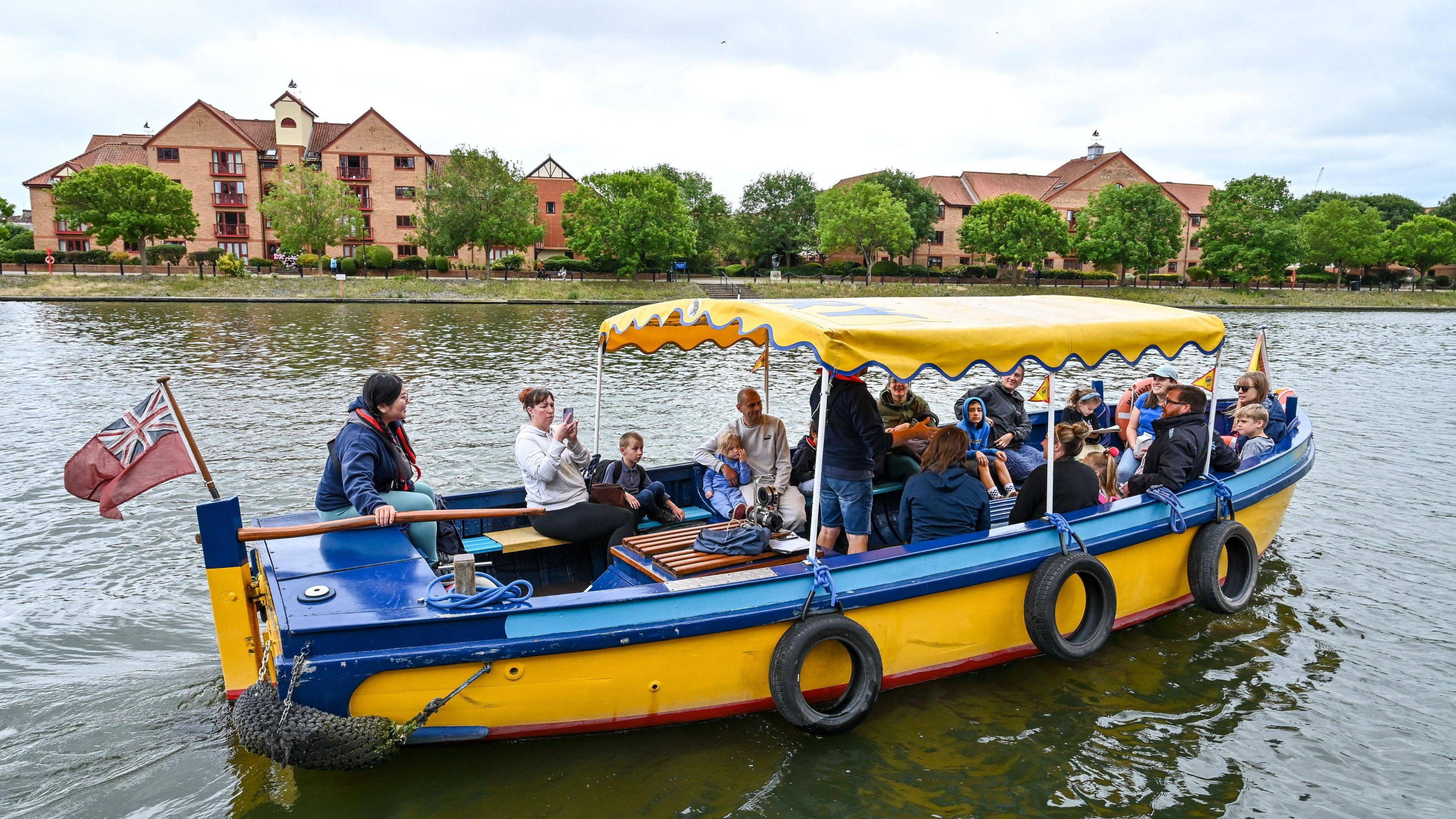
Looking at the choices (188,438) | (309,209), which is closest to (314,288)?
(309,209)

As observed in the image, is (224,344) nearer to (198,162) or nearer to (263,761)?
(263,761)

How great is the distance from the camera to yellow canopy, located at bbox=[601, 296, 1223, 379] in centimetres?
571

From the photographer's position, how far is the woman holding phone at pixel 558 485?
6840 millimetres

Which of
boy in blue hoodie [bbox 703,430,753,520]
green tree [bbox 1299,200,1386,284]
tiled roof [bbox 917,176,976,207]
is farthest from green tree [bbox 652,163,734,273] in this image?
boy in blue hoodie [bbox 703,430,753,520]

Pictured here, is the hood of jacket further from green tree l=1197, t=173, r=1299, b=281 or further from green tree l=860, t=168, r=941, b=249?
green tree l=860, t=168, r=941, b=249

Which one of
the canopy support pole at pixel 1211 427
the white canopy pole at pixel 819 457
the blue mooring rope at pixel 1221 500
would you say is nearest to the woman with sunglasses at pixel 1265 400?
the canopy support pole at pixel 1211 427

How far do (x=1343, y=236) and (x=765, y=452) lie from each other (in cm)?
8134

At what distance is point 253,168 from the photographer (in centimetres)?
6300

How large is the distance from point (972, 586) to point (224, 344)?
2612 centimetres

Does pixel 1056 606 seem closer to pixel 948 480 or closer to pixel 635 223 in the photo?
pixel 948 480

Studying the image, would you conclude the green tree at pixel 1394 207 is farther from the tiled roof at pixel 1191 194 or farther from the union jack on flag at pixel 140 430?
the union jack on flag at pixel 140 430

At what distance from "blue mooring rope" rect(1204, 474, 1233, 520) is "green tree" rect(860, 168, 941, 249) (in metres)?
67.4

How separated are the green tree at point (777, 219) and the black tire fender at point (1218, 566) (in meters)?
65.0

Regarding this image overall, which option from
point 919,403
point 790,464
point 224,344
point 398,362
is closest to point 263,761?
point 790,464
